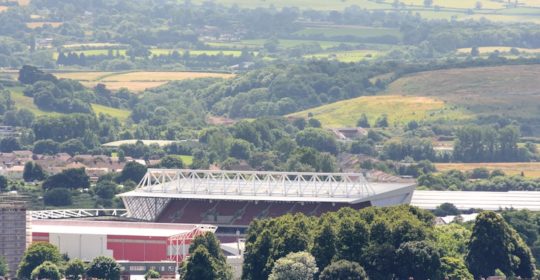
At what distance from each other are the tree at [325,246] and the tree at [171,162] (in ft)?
225

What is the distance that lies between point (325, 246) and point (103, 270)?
1278 cm

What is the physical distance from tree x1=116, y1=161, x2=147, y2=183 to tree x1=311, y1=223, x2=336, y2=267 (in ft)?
192

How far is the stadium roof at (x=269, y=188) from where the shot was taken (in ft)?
498

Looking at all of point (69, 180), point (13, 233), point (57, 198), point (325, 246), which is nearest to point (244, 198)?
point (13, 233)

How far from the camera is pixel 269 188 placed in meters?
155

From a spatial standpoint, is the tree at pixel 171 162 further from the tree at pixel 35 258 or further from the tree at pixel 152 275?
the tree at pixel 152 275

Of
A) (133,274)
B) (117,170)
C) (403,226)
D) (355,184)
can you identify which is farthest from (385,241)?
(117,170)

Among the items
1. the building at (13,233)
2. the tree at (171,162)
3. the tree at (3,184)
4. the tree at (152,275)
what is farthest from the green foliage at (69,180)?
the tree at (152,275)

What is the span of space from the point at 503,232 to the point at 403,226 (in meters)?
7.00

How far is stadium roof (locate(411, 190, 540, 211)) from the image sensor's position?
169 meters

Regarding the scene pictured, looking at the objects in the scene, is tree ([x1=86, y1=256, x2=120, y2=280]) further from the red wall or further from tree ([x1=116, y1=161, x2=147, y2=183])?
tree ([x1=116, y1=161, x2=147, y2=183])

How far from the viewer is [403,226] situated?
126125mm

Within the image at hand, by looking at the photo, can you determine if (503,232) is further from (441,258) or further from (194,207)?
(194,207)

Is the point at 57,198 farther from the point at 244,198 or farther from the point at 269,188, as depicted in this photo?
the point at 244,198
